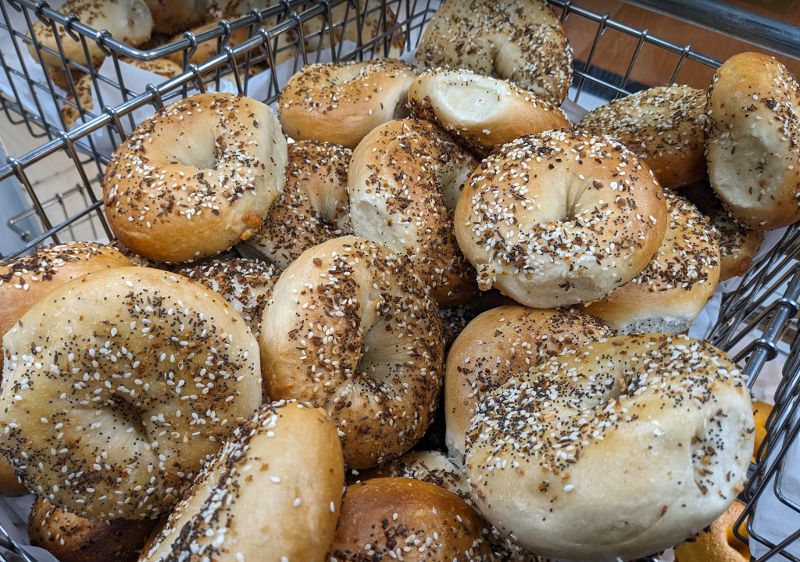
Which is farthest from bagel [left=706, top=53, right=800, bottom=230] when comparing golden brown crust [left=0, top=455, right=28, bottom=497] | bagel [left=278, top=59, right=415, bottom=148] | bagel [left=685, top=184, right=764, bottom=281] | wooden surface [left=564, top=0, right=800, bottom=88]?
golden brown crust [left=0, top=455, right=28, bottom=497]

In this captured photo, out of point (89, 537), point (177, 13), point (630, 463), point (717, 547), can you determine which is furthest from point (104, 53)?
point (717, 547)

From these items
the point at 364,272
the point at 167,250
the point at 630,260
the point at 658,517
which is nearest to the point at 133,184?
the point at 167,250

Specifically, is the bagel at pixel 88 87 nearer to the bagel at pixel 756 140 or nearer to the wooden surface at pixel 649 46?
the wooden surface at pixel 649 46

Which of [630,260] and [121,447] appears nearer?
[121,447]

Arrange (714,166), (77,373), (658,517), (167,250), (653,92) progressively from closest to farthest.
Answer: (658,517) < (77,373) < (167,250) < (714,166) < (653,92)

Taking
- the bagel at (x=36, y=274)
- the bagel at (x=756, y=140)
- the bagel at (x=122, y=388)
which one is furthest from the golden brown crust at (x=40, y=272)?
the bagel at (x=756, y=140)

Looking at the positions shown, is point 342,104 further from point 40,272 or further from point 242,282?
point 40,272

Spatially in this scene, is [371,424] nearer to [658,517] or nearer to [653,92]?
[658,517]
